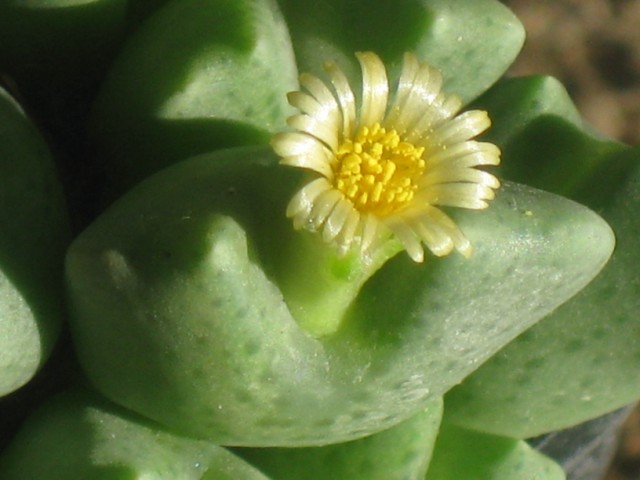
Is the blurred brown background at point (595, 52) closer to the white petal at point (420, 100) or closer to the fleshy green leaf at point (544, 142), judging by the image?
the fleshy green leaf at point (544, 142)

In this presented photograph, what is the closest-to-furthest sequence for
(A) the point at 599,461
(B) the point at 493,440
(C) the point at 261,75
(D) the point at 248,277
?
(D) the point at 248,277, (C) the point at 261,75, (B) the point at 493,440, (A) the point at 599,461

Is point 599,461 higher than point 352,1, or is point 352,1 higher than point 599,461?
point 352,1

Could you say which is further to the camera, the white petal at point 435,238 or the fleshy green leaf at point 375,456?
the fleshy green leaf at point 375,456

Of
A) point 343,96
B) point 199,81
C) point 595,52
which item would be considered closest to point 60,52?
point 199,81

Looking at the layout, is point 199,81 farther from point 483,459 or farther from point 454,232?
point 483,459

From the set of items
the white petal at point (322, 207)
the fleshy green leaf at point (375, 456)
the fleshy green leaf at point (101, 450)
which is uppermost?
the white petal at point (322, 207)

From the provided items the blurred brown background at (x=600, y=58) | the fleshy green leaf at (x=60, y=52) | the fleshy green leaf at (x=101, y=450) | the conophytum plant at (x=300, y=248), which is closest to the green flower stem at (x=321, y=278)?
the conophytum plant at (x=300, y=248)

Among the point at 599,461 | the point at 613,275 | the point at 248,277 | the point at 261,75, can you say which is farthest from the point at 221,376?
the point at 599,461

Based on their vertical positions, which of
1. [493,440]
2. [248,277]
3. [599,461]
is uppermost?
[248,277]

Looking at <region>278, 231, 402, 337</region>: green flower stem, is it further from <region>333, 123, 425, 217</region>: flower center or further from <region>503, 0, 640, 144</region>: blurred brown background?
<region>503, 0, 640, 144</region>: blurred brown background

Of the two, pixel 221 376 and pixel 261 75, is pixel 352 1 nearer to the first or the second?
pixel 261 75
